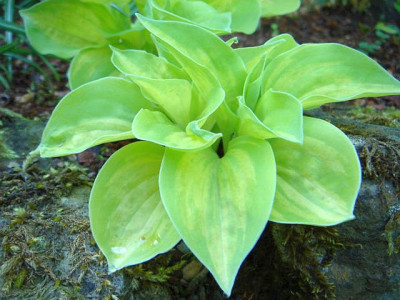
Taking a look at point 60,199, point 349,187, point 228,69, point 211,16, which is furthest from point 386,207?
point 60,199

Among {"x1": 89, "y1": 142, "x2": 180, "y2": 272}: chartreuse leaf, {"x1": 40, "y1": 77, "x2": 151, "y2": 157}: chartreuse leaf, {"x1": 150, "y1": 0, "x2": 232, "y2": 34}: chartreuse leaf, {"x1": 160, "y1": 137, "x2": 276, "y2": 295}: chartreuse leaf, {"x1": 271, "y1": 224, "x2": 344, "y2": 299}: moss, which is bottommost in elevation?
{"x1": 271, "y1": 224, "x2": 344, "y2": 299}: moss

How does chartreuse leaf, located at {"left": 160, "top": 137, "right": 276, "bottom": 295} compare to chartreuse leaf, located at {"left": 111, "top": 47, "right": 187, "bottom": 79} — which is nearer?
chartreuse leaf, located at {"left": 160, "top": 137, "right": 276, "bottom": 295}

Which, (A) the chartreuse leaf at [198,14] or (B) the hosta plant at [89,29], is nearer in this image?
(A) the chartreuse leaf at [198,14]

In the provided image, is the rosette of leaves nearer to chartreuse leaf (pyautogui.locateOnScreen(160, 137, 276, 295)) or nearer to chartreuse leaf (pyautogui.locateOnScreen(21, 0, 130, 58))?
chartreuse leaf (pyautogui.locateOnScreen(160, 137, 276, 295))

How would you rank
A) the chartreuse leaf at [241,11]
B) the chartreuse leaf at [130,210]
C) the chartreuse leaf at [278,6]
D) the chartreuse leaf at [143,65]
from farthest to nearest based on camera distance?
the chartreuse leaf at [278,6] → the chartreuse leaf at [241,11] → the chartreuse leaf at [143,65] → the chartreuse leaf at [130,210]

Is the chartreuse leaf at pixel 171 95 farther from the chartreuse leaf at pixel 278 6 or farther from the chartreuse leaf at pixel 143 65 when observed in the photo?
the chartreuse leaf at pixel 278 6

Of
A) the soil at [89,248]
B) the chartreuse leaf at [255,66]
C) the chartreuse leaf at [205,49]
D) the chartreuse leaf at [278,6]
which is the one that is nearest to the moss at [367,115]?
the soil at [89,248]

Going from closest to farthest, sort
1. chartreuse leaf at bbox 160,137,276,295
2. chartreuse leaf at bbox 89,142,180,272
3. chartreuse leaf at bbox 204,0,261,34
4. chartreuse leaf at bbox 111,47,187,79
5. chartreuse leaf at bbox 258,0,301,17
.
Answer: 1. chartreuse leaf at bbox 160,137,276,295
2. chartreuse leaf at bbox 89,142,180,272
3. chartreuse leaf at bbox 111,47,187,79
4. chartreuse leaf at bbox 204,0,261,34
5. chartreuse leaf at bbox 258,0,301,17

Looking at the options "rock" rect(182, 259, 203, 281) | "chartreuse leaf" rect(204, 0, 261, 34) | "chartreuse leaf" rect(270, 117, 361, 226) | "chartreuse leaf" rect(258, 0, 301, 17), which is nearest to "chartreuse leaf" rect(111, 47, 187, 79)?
"chartreuse leaf" rect(270, 117, 361, 226)

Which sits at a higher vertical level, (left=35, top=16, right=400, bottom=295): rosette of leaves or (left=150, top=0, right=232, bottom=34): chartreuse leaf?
(left=150, top=0, right=232, bottom=34): chartreuse leaf
